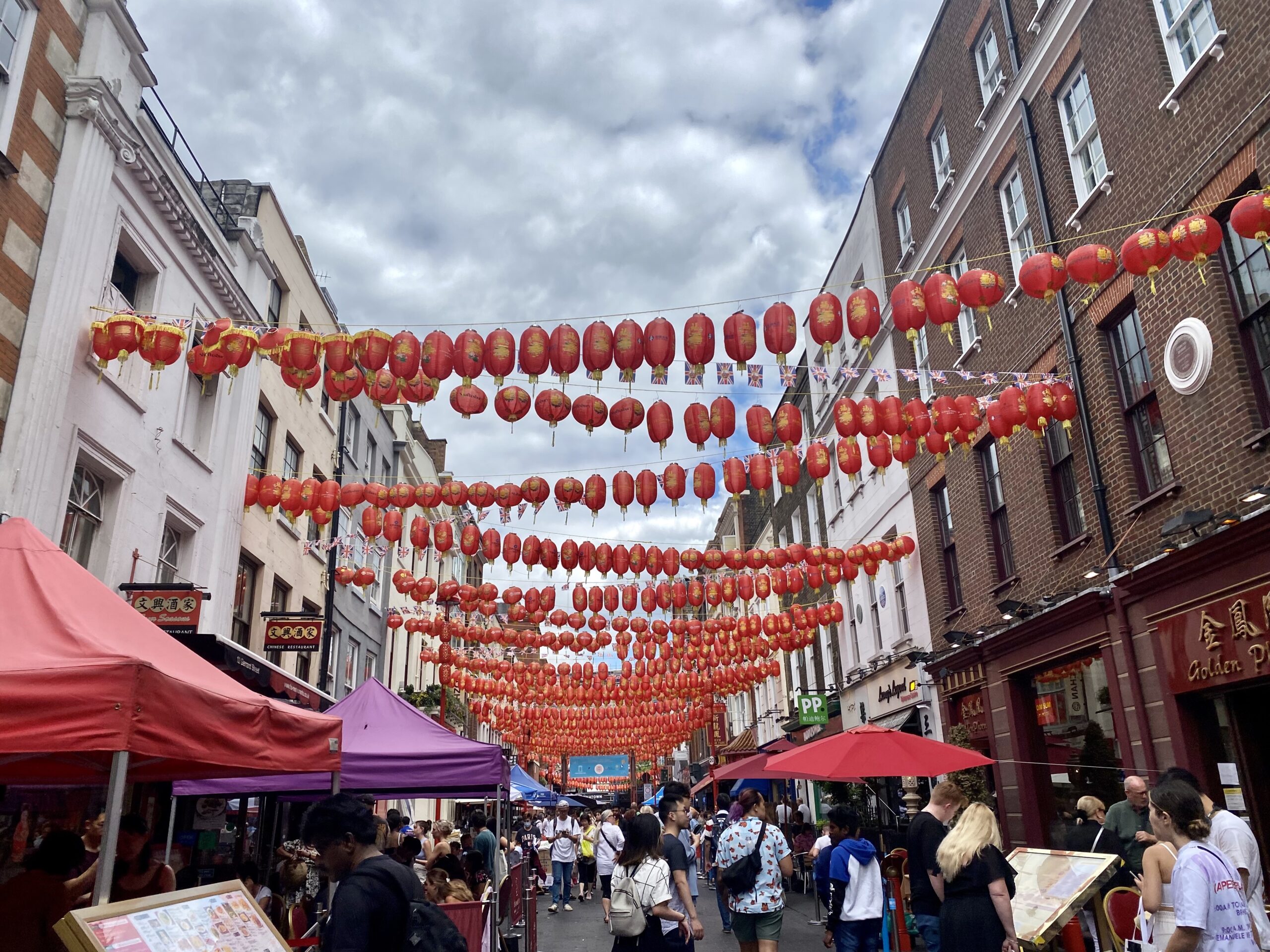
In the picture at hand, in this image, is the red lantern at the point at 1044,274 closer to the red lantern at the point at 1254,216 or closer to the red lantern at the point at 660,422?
the red lantern at the point at 1254,216

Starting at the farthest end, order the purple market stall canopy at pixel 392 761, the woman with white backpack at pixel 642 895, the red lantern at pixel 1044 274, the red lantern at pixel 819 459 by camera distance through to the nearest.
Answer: the red lantern at pixel 819 459 → the red lantern at pixel 1044 274 → the purple market stall canopy at pixel 392 761 → the woman with white backpack at pixel 642 895

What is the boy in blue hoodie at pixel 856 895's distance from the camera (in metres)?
8.77

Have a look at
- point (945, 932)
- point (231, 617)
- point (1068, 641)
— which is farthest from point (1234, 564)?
point (231, 617)

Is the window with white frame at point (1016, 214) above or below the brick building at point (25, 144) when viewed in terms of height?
above

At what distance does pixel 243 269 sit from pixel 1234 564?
15904 millimetres

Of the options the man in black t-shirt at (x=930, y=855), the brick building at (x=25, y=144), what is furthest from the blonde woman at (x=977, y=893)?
the brick building at (x=25, y=144)

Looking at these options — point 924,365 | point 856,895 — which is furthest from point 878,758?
point 924,365

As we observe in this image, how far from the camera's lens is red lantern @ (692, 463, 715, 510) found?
46.1 ft

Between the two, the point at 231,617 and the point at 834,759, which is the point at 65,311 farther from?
the point at 834,759

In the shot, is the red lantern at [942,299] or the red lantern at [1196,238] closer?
the red lantern at [1196,238]

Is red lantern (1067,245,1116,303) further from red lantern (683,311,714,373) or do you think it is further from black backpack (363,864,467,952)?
black backpack (363,864,467,952)

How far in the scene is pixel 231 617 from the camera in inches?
619

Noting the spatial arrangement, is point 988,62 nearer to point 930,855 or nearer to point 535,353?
point 535,353

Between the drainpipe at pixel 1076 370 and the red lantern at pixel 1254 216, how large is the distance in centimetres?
481
